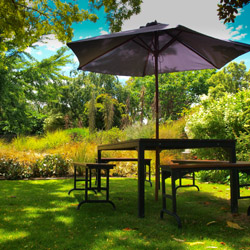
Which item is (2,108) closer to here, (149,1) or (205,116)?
(149,1)

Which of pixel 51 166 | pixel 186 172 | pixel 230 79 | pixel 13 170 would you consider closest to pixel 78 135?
pixel 51 166

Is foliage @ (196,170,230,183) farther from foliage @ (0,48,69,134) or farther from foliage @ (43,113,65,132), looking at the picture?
foliage @ (43,113,65,132)

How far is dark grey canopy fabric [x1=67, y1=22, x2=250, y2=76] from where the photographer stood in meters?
3.10

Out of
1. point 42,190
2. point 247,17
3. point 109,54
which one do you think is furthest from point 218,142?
point 247,17

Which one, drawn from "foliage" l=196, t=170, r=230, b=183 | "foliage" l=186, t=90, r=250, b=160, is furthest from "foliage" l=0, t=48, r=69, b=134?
"foliage" l=196, t=170, r=230, b=183

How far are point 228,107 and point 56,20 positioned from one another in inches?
199

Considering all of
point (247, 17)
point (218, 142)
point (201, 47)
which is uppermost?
point (247, 17)

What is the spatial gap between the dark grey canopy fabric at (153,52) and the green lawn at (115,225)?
75.5 inches

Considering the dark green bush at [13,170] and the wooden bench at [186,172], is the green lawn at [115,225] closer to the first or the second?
the wooden bench at [186,172]

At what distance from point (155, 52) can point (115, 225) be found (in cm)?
241

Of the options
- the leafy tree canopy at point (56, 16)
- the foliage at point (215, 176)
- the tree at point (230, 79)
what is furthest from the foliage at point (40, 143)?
the tree at point (230, 79)

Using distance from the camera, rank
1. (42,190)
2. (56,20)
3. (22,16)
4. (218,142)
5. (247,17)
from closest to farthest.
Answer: (218,142) → (42,190) → (22,16) → (56,20) → (247,17)

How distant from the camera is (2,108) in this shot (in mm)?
14070

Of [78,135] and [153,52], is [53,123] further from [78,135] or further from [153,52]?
[153,52]
